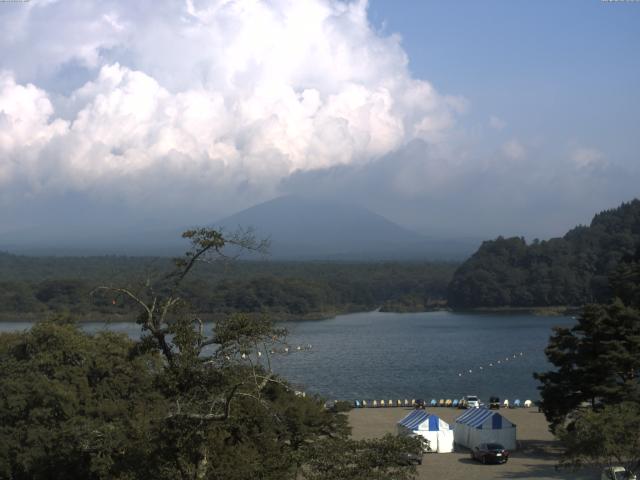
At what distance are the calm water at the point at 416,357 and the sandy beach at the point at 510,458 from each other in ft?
12.3

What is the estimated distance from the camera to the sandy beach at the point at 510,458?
46.7 ft

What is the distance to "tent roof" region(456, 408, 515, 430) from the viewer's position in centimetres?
1655

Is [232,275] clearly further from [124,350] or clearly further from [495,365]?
[124,350]

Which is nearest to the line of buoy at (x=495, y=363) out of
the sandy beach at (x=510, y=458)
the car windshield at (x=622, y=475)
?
the sandy beach at (x=510, y=458)

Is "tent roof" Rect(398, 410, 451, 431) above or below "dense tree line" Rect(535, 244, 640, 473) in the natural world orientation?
below

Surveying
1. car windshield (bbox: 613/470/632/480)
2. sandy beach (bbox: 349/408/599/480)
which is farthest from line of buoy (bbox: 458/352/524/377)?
car windshield (bbox: 613/470/632/480)

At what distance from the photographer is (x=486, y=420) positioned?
1661 centimetres

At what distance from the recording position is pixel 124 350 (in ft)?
48.7

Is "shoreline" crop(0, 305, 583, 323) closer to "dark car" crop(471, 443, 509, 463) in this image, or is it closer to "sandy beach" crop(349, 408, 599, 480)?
"sandy beach" crop(349, 408, 599, 480)

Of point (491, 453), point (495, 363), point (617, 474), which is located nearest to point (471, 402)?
A: point (491, 453)

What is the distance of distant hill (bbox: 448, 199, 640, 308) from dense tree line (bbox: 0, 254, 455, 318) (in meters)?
4.97

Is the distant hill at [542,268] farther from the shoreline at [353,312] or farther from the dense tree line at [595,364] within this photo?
the dense tree line at [595,364]

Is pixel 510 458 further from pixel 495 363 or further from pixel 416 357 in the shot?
pixel 416 357

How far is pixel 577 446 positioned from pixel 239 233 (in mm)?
5853
